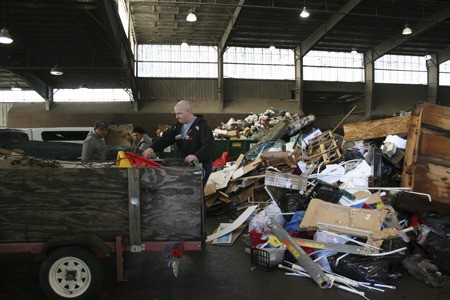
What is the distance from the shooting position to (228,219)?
6.31 metres

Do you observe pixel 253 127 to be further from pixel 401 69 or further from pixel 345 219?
pixel 401 69

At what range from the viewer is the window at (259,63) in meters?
19.8

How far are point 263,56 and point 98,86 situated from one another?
9640mm

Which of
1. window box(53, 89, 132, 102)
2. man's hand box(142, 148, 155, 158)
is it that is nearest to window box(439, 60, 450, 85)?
window box(53, 89, 132, 102)

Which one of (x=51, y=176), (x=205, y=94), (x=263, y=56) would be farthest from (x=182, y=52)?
(x=51, y=176)

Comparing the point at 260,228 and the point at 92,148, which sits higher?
the point at 92,148

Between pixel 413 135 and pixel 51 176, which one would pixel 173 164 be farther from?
pixel 413 135

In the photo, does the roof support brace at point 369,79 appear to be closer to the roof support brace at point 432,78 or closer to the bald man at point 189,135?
the roof support brace at point 432,78

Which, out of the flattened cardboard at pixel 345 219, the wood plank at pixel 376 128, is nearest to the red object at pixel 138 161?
the flattened cardboard at pixel 345 219

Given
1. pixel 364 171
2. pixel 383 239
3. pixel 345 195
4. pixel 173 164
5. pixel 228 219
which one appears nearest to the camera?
pixel 383 239

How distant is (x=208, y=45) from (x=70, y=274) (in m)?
17.9

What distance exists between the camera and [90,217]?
2.99 metres

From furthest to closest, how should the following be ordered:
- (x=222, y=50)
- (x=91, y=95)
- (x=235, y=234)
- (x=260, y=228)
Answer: (x=91, y=95)
(x=222, y=50)
(x=235, y=234)
(x=260, y=228)

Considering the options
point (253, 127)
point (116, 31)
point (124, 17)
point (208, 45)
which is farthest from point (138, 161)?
point (208, 45)
